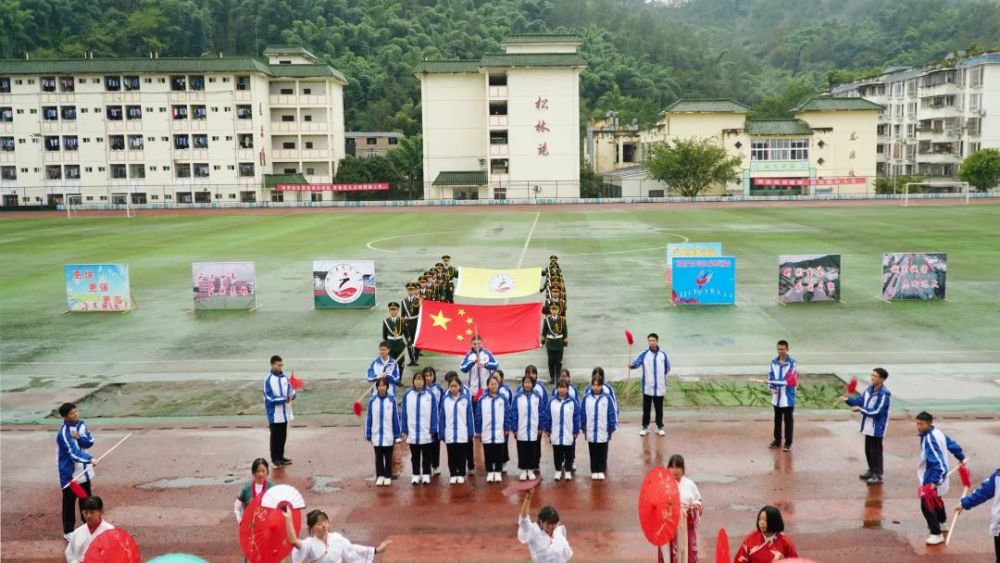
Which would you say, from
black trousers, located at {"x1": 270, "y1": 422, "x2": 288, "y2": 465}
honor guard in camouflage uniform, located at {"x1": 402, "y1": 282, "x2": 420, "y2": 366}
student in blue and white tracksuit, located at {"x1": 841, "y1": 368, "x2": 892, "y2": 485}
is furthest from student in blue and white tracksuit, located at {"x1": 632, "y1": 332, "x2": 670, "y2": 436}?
honor guard in camouflage uniform, located at {"x1": 402, "y1": 282, "x2": 420, "y2": 366}

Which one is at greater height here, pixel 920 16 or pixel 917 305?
pixel 920 16

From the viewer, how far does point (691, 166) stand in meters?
81.0

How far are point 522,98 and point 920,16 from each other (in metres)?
126

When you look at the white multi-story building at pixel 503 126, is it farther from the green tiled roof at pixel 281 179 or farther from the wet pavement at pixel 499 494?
the wet pavement at pixel 499 494

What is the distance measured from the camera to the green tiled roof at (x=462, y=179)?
278 ft

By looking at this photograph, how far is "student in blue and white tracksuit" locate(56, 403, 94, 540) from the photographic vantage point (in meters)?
11.4

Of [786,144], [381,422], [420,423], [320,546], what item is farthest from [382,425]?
[786,144]

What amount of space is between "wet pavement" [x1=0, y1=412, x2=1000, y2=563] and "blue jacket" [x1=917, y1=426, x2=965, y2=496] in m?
0.69

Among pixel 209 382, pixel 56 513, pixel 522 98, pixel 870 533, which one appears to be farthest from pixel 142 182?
pixel 870 533

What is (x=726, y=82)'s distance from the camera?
157750mm

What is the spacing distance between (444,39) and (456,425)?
126 metres

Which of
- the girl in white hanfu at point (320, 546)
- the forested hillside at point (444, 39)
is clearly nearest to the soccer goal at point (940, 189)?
the forested hillside at point (444, 39)

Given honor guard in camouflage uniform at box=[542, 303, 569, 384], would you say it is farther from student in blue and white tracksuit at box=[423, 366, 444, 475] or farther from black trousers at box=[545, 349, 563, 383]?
student in blue and white tracksuit at box=[423, 366, 444, 475]

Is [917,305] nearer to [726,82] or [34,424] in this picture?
[34,424]
